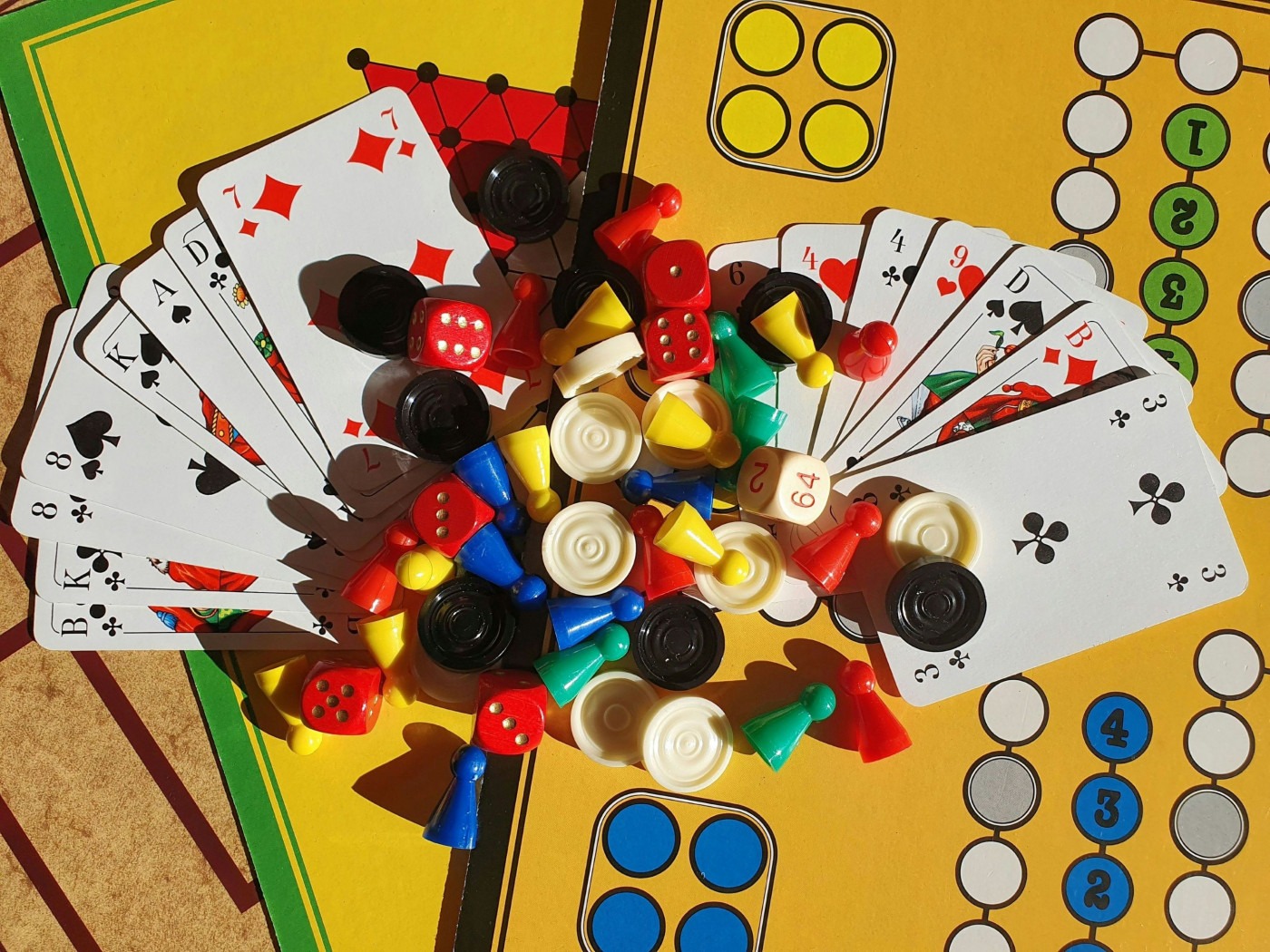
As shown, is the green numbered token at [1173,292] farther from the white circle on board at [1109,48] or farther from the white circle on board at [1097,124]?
the white circle on board at [1109,48]

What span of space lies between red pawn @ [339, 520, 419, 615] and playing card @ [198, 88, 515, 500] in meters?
0.14

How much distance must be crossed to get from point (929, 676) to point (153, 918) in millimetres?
1910

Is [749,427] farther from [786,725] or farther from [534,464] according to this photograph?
[786,725]

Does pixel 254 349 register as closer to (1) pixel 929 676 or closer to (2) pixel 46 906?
(2) pixel 46 906

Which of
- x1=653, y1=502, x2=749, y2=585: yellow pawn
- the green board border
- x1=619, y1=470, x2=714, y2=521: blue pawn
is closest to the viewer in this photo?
x1=653, y1=502, x2=749, y2=585: yellow pawn

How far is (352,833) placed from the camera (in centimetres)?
229

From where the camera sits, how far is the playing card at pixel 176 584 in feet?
7.43

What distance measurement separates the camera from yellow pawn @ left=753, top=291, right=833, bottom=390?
7.06 ft

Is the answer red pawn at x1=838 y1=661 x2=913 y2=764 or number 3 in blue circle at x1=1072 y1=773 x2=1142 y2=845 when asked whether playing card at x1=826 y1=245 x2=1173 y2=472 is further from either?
number 3 in blue circle at x1=1072 y1=773 x2=1142 y2=845

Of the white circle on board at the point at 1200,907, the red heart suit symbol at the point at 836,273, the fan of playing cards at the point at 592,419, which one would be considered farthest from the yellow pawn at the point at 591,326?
the white circle on board at the point at 1200,907

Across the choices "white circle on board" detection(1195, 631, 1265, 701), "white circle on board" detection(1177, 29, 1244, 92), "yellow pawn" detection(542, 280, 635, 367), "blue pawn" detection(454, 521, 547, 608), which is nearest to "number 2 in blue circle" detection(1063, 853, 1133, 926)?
"white circle on board" detection(1195, 631, 1265, 701)

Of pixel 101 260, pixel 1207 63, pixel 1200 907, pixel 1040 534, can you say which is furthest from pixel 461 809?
pixel 1207 63

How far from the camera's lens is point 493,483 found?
2.17 m

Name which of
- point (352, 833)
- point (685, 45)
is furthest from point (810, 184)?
point (352, 833)
